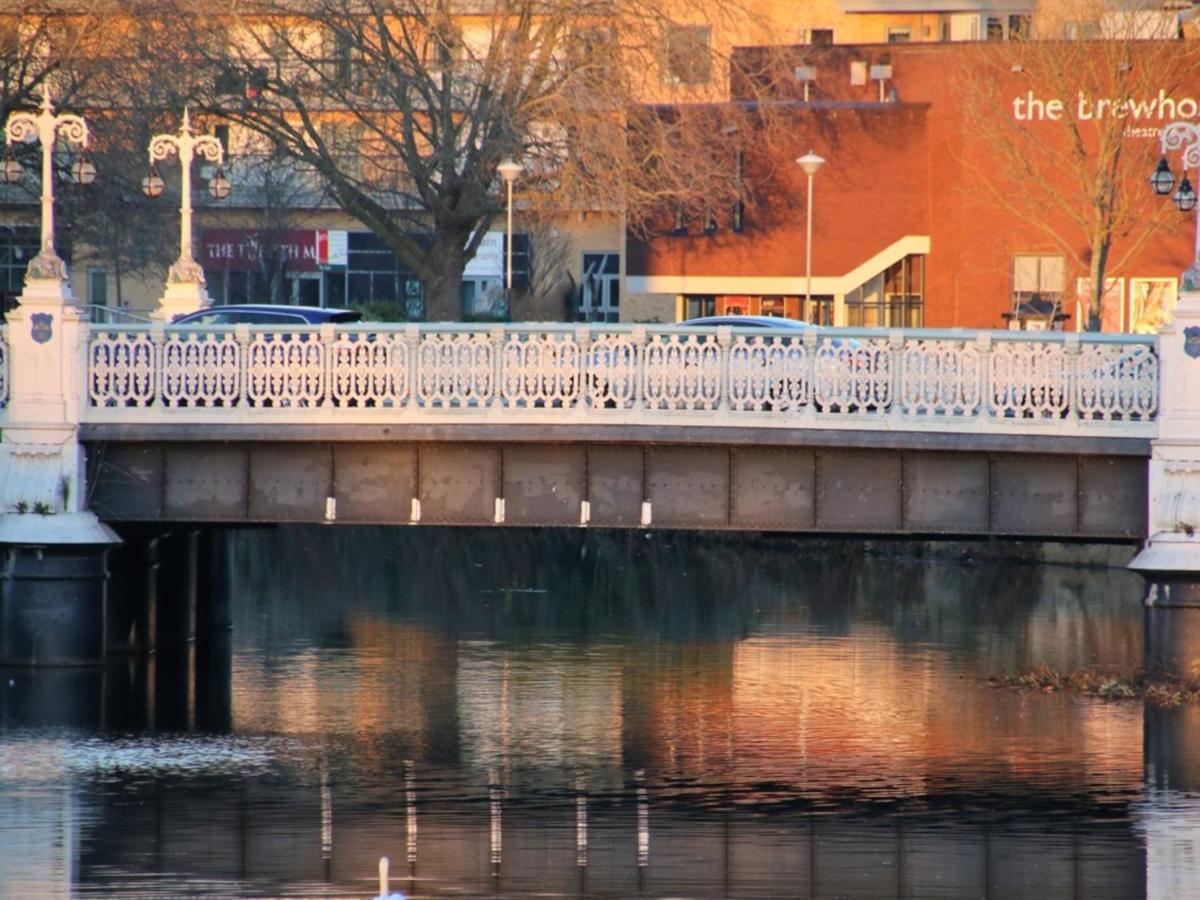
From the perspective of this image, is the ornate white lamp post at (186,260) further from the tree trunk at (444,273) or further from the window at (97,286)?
the window at (97,286)

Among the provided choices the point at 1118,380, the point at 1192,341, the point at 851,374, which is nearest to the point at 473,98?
the point at 851,374

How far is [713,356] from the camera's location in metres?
27.8

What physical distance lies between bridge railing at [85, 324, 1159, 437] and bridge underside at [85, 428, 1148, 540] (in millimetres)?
331

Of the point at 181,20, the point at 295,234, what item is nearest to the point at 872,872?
the point at 181,20

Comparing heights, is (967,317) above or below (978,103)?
below

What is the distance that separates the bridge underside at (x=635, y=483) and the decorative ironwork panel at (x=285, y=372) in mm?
504

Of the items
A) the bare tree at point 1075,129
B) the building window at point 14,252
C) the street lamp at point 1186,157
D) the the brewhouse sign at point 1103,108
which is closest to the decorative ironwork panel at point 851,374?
the street lamp at point 1186,157

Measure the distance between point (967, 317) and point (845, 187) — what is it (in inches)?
189

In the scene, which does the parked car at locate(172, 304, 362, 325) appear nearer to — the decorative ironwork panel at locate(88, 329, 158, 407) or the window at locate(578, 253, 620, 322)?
Result: the decorative ironwork panel at locate(88, 329, 158, 407)

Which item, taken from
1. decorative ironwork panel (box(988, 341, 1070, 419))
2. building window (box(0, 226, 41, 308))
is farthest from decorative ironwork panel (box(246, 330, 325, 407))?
building window (box(0, 226, 41, 308))

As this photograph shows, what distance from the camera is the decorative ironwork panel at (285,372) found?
28234 millimetres

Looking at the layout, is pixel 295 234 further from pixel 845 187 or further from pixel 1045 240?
pixel 1045 240

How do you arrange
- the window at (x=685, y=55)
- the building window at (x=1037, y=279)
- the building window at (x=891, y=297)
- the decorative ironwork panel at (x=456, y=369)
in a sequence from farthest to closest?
the building window at (x=891, y=297) < the building window at (x=1037, y=279) < the window at (x=685, y=55) < the decorative ironwork panel at (x=456, y=369)

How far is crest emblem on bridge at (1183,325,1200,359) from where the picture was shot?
2678 cm
